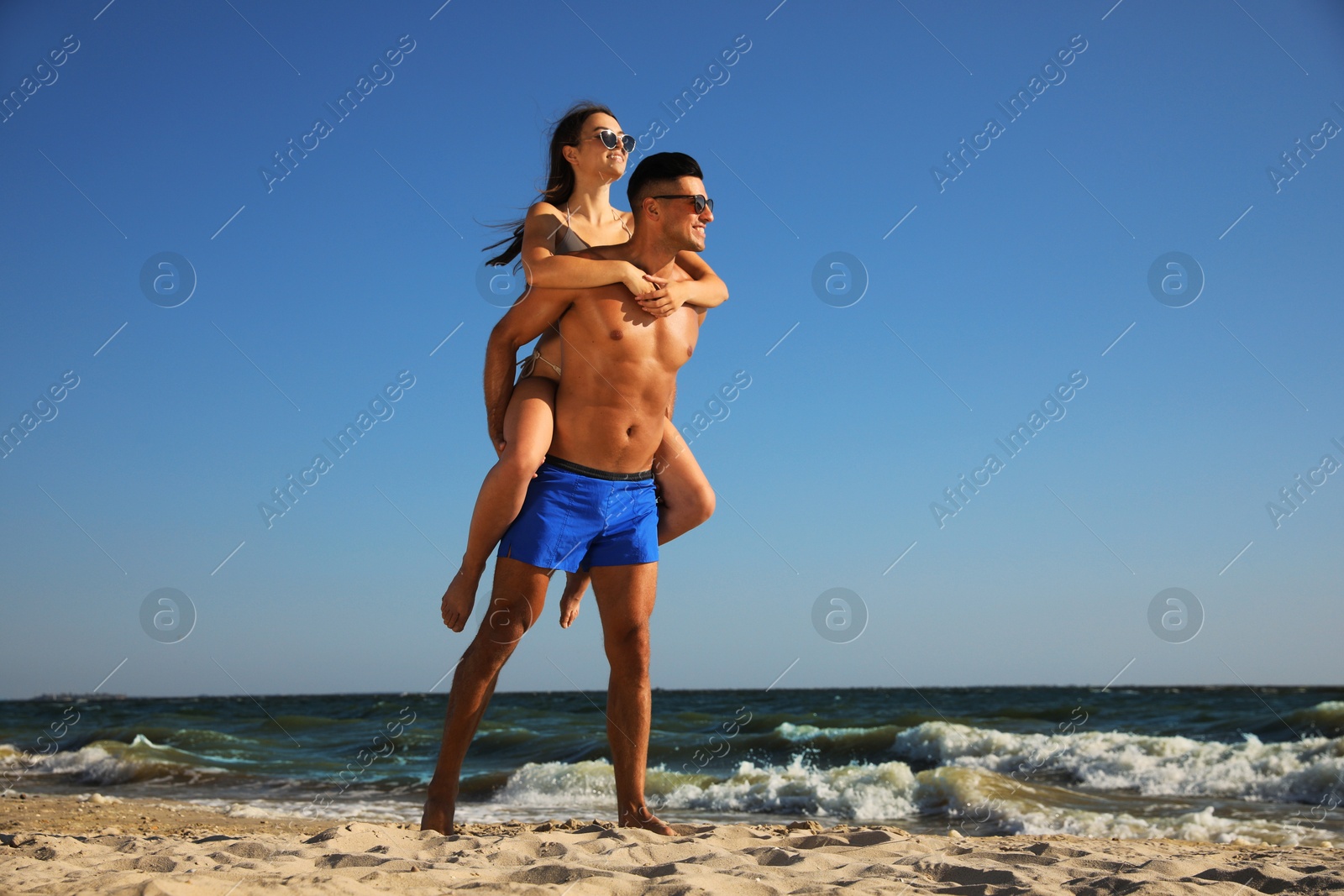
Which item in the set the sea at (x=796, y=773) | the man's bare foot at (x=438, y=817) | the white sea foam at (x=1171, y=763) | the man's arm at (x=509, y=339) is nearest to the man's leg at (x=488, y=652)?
the man's bare foot at (x=438, y=817)

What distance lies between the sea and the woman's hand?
453 cm

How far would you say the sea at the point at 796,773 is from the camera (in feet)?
22.0

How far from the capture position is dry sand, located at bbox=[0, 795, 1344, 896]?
7.59ft

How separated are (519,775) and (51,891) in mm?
6737

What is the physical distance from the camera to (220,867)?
254 cm

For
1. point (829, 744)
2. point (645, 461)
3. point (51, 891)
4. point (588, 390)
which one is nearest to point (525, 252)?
point (588, 390)

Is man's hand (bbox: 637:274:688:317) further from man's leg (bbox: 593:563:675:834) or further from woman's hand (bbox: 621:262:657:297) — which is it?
man's leg (bbox: 593:563:675:834)

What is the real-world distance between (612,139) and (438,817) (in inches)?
91.4

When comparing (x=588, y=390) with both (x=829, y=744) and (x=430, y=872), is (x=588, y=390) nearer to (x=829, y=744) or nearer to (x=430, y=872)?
(x=430, y=872)

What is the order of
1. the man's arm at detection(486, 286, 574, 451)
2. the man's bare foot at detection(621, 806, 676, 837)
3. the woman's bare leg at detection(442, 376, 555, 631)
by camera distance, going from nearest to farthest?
1. the woman's bare leg at detection(442, 376, 555, 631)
2. the man's arm at detection(486, 286, 574, 451)
3. the man's bare foot at detection(621, 806, 676, 837)

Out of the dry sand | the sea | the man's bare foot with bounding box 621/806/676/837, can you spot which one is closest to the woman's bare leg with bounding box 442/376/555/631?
the dry sand

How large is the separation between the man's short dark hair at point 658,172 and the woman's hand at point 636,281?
0.24 m

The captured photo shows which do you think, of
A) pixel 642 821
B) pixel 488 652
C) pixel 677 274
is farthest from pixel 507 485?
pixel 642 821

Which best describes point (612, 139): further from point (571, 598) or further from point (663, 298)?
point (571, 598)
